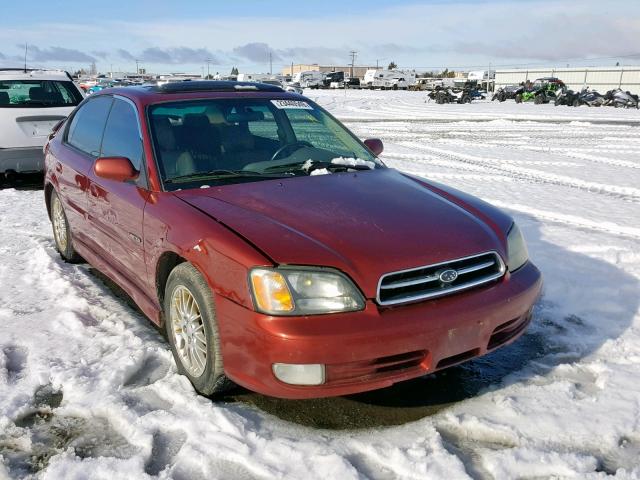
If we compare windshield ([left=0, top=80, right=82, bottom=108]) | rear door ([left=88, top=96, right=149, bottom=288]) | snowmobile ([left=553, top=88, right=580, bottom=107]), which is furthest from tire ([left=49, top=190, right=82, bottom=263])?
snowmobile ([left=553, top=88, right=580, bottom=107])

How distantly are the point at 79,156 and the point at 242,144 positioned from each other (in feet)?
5.33

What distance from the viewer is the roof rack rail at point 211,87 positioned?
13.6 feet

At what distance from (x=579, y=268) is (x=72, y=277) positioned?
418 cm

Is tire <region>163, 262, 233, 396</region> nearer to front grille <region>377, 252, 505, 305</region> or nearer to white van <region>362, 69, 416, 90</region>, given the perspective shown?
front grille <region>377, 252, 505, 305</region>

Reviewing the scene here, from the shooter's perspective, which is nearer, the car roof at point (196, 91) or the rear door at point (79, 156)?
the car roof at point (196, 91)

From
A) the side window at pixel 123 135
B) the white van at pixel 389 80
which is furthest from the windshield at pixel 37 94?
the white van at pixel 389 80

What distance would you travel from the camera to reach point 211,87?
4.21m

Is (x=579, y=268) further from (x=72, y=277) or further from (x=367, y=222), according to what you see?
(x=72, y=277)

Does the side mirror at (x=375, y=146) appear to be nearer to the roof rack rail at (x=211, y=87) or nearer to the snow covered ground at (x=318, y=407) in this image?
the roof rack rail at (x=211, y=87)

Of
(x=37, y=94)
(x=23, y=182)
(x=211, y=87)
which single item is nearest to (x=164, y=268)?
(x=211, y=87)

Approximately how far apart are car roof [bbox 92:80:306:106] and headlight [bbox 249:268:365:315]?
1.83 metres

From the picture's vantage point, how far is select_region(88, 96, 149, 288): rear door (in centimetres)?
362

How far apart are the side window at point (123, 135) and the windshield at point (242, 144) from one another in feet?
0.52

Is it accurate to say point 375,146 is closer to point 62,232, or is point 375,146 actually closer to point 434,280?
point 434,280
